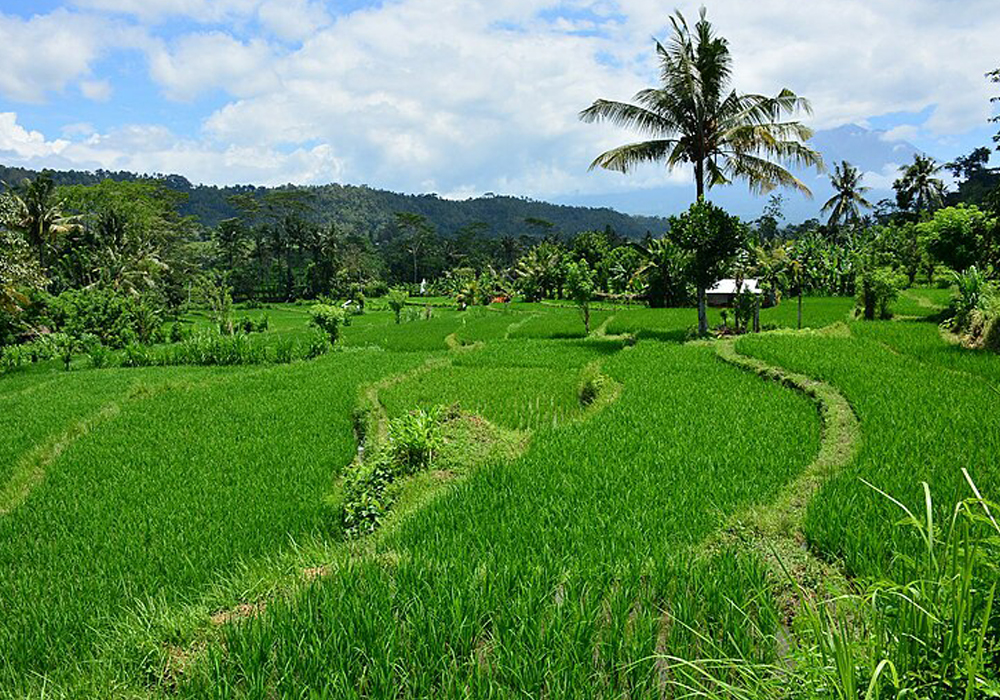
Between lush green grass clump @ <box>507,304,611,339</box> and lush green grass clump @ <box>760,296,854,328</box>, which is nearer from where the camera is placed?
lush green grass clump @ <box>760,296,854,328</box>

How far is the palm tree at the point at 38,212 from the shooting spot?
24.1 m

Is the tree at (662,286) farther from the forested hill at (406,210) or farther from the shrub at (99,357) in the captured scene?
the forested hill at (406,210)

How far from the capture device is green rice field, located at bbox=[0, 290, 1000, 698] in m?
2.67

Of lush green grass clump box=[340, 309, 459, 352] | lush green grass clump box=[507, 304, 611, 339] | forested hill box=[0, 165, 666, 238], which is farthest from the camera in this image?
forested hill box=[0, 165, 666, 238]

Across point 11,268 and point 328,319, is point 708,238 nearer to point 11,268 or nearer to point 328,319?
point 328,319

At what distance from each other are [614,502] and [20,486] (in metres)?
7.15

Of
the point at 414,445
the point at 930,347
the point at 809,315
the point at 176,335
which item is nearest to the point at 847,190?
the point at 809,315

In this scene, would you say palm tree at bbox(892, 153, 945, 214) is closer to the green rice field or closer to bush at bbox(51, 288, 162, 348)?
the green rice field

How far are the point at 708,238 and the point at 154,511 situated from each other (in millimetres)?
12643

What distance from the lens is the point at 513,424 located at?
788 cm

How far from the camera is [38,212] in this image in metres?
24.6

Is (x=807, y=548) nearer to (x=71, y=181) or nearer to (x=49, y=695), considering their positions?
(x=49, y=695)

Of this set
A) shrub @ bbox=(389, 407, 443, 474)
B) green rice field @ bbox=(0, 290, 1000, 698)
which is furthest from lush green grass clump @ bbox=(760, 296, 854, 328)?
shrub @ bbox=(389, 407, 443, 474)

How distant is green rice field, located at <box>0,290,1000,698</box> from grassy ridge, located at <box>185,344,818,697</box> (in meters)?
0.02
